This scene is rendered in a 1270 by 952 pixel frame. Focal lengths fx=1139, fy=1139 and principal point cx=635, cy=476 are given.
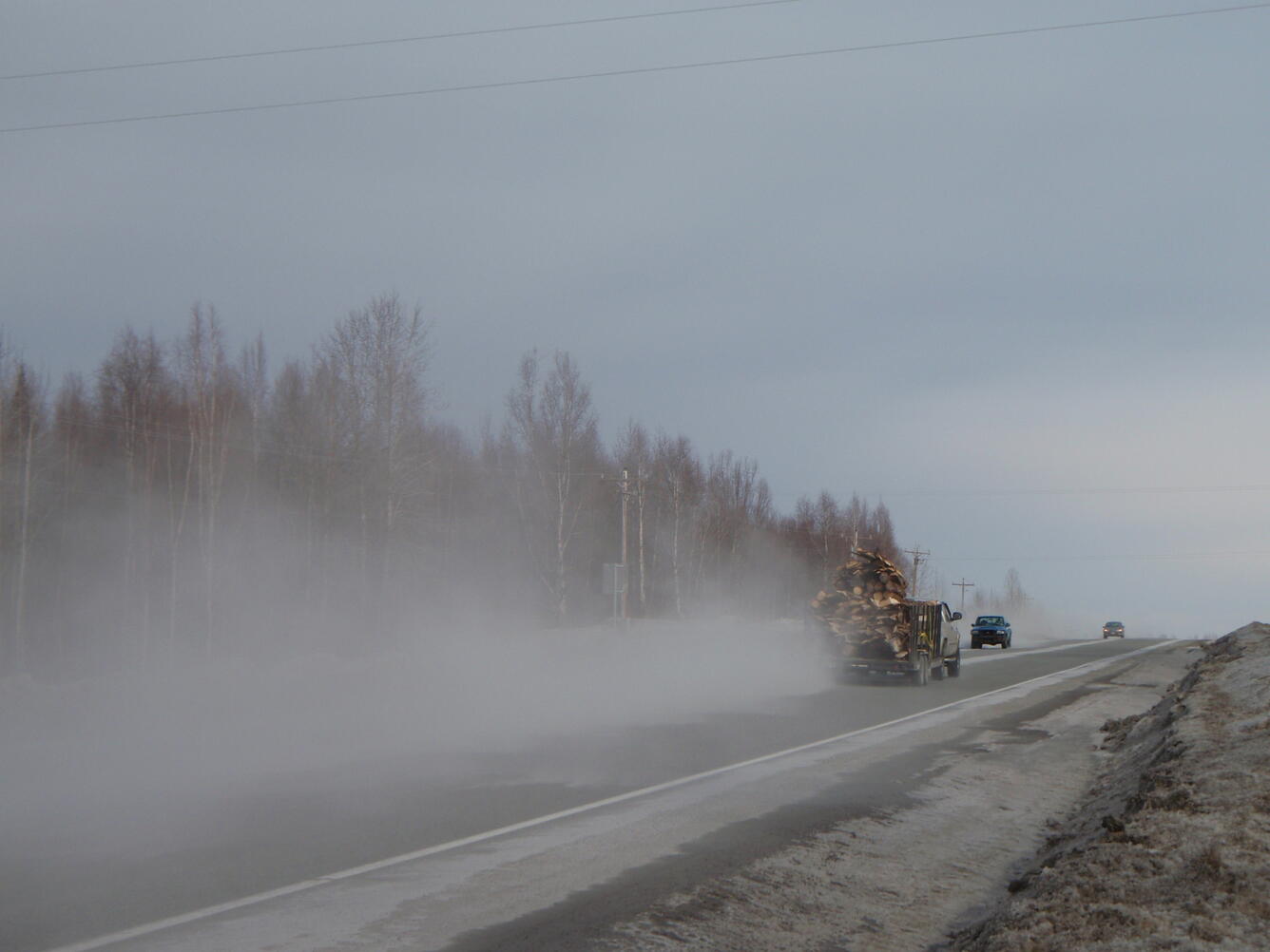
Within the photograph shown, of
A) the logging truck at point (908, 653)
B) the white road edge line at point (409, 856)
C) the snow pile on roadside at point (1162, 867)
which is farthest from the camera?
the logging truck at point (908, 653)

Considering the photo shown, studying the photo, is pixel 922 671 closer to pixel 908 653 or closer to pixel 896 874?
pixel 908 653

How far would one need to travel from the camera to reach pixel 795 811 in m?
10.1

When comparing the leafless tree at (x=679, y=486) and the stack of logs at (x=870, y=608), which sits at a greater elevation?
the leafless tree at (x=679, y=486)

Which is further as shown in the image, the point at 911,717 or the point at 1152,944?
the point at 911,717

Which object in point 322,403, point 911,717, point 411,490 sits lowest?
point 911,717

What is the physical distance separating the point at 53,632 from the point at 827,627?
34.8 metres

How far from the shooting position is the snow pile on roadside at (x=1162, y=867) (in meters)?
5.38

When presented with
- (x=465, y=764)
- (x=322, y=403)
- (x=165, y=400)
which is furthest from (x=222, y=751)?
(x=165, y=400)

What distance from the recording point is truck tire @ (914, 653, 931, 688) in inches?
1099

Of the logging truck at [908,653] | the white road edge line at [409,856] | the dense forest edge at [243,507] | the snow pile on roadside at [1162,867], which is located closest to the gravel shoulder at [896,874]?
the snow pile on roadside at [1162,867]

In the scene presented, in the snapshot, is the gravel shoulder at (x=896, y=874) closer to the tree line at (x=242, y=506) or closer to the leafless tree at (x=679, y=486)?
the tree line at (x=242, y=506)

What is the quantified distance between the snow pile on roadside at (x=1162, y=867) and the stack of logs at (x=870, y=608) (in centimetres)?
1595

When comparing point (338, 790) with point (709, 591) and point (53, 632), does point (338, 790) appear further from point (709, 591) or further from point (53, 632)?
point (709, 591)

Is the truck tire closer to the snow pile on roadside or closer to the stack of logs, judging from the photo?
the stack of logs
